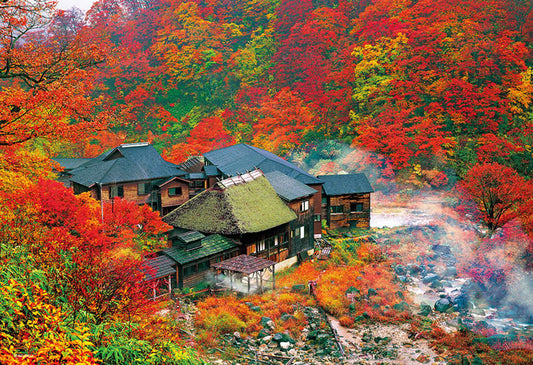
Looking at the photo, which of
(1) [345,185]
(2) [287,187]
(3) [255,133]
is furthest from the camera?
(3) [255,133]

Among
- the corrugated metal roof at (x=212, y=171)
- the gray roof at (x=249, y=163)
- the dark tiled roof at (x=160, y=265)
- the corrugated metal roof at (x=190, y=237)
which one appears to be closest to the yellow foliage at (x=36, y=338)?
the dark tiled roof at (x=160, y=265)

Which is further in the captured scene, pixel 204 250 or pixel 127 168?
pixel 127 168

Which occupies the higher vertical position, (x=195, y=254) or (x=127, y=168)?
(x=127, y=168)

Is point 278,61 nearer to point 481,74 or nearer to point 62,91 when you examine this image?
point 481,74

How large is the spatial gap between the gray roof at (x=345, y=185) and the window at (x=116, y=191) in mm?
15392

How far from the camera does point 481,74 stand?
41344 millimetres

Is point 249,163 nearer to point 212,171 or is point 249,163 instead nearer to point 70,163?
point 212,171

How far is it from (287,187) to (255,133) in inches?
1059

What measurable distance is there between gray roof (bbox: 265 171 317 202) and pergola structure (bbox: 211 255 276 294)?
5644 mm

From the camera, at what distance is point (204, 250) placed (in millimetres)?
22031

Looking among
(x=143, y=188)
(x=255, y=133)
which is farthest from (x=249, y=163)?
(x=255, y=133)

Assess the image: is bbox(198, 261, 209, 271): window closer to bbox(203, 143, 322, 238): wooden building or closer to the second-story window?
bbox(203, 143, 322, 238): wooden building

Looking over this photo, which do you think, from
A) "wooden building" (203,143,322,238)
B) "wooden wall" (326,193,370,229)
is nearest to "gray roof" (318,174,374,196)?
"wooden wall" (326,193,370,229)

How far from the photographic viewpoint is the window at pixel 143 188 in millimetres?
31442
